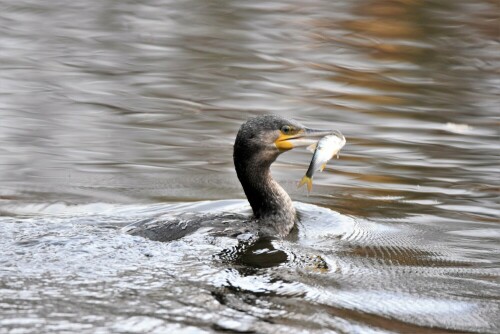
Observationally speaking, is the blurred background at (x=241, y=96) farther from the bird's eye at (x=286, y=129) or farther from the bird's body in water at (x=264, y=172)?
the bird's eye at (x=286, y=129)

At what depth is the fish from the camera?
7340 mm

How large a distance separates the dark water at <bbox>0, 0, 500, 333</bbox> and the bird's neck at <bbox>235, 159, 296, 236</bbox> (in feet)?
0.61

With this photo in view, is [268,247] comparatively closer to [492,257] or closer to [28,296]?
[492,257]

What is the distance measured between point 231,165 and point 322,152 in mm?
2019

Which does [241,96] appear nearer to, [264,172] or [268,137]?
[264,172]

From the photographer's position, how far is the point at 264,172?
26.0 feet

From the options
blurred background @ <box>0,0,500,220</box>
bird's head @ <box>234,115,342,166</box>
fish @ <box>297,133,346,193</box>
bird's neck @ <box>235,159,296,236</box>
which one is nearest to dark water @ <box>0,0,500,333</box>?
blurred background @ <box>0,0,500,220</box>

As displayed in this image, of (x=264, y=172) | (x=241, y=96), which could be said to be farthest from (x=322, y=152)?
(x=241, y=96)

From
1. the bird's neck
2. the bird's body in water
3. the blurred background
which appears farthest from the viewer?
the blurred background

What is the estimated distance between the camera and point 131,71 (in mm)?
12492

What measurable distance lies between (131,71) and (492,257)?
258 inches

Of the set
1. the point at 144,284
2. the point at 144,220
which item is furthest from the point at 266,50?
the point at 144,284

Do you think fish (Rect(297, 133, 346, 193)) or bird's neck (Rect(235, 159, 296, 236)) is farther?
bird's neck (Rect(235, 159, 296, 236))

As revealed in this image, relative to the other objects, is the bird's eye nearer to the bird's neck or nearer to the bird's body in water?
the bird's body in water
